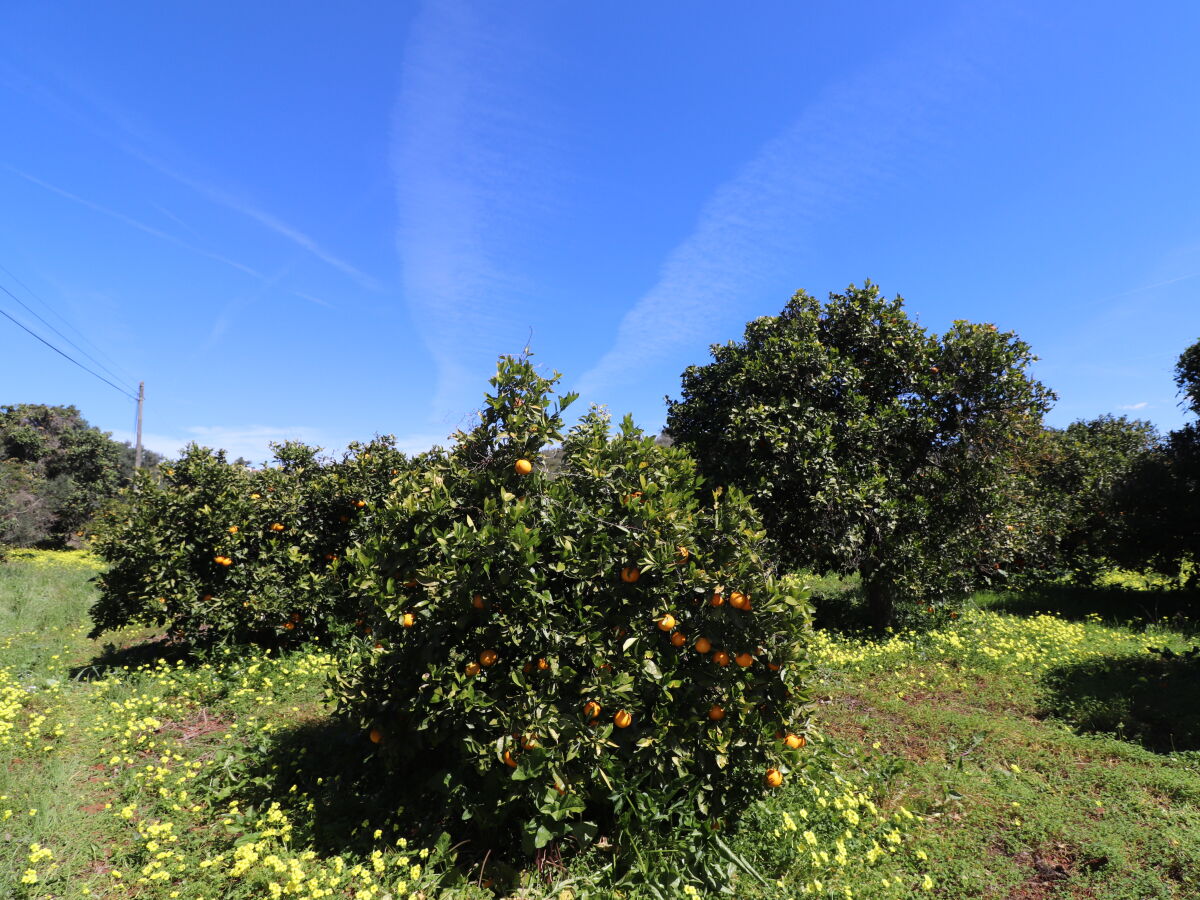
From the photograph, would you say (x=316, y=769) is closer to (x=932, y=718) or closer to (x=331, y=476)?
(x=331, y=476)

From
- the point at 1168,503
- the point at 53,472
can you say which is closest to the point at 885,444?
the point at 1168,503

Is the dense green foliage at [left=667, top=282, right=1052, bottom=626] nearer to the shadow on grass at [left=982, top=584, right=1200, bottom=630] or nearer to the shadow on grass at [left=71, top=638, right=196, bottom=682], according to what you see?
the shadow on grass at [left=982, top=584, right=1200, bottom=630]

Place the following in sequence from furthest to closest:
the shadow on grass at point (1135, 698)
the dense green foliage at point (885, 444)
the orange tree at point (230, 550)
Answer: the dense green foliage at point (885, 444) < the orange tree at point (230, 550) < the shadow on grass at point (1135, 698)

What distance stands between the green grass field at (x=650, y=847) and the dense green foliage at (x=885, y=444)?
203 cm

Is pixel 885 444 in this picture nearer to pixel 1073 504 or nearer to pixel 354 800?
pixel 1073 504

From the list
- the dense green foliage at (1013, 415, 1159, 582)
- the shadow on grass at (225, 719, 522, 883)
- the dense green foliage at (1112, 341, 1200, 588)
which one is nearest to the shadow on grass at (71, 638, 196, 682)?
the shadow on grass at (225, 719, 522, 883)

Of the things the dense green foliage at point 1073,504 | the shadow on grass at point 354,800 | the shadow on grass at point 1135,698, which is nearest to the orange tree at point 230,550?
the shadow on grass at point 354,800

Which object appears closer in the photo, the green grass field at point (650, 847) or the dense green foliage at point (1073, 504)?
the green grass field at point (650, 847)

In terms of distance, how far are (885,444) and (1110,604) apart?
23.5 feet

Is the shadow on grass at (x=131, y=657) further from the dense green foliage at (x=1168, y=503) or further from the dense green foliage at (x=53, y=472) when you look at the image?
the dense green foliage at (x=53, y=472)

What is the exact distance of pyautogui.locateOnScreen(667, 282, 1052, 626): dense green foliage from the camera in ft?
29.9

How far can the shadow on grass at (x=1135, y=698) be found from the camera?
19.7 ft

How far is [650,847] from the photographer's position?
3672 mm

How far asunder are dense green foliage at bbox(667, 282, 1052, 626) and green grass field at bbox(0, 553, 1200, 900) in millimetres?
2028
